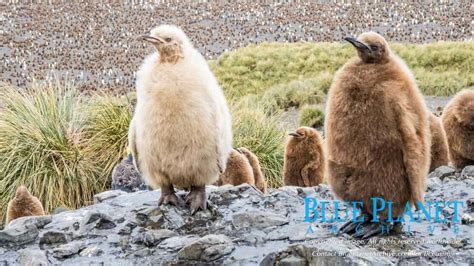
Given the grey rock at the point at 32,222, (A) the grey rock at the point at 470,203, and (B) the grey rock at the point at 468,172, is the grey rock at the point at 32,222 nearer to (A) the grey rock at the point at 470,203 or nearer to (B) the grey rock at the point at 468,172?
(A) the grey rock at the point at 470,203

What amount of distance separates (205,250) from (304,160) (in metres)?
3.35

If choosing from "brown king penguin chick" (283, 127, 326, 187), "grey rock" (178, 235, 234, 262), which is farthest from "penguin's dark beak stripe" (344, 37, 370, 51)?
"brown king penguin chick" (283, 127, 326, 187)

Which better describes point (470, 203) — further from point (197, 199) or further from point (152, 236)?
point (152, 236)

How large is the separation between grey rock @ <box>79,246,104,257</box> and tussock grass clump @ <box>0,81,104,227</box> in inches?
168

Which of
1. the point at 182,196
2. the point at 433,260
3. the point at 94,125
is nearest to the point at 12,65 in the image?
the point at 94,125

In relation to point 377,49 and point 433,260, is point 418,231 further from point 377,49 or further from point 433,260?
point 377,49

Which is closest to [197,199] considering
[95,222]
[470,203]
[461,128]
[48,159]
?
[95,222]

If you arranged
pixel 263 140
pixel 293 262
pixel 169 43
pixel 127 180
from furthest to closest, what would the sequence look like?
1. pixel 263 140
2. pixel 127 180
3. pixel 169 43
4. pixel 293 262

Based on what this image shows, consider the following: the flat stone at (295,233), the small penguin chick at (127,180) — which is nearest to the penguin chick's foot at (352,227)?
the flat stone at (295,233)

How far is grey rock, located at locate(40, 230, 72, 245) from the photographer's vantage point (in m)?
5.09

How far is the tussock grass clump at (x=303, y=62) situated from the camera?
24.5 m

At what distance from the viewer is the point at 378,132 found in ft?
14.4

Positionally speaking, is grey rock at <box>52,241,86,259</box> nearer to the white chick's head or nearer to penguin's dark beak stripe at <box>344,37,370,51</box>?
the white chick's head

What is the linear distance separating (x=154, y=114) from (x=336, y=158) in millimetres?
1312
